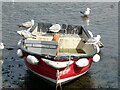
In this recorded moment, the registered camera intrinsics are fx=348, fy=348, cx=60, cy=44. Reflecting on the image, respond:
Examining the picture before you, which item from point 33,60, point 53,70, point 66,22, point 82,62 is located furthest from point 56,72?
point 66,22

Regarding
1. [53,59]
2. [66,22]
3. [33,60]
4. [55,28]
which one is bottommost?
[33,60]

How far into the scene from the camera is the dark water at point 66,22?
18750 millimetres

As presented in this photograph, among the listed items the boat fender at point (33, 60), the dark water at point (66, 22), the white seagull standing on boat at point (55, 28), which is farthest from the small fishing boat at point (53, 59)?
the white seagull standing on boat at point (55, 28)

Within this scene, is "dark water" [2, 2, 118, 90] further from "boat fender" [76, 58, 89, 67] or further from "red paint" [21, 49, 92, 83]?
"boat fender" [76, 58, 89, 67]

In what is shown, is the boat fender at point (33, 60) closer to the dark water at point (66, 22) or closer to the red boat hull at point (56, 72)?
the red boat hull at point (56, 72)

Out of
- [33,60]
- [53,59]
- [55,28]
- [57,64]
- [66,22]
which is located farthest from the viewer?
[66,22]

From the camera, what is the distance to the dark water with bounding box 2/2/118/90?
1875 cm

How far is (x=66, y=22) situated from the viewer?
110 feet

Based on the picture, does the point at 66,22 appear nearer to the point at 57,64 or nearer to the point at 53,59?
the point at 53,59

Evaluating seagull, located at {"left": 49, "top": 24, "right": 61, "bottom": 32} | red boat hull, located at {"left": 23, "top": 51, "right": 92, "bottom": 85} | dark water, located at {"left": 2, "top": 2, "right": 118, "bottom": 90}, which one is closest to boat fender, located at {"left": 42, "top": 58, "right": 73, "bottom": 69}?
red boat hull, located at {"left": 23, "top": 51, "right": 92, "bottom": 85}

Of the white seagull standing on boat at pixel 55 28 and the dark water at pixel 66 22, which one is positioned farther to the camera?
the white seagull standing on boat at pixel 55 28

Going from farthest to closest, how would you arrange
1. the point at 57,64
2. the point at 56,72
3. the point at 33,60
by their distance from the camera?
the point at 33,60
the point at 56,72
the point at 57,64

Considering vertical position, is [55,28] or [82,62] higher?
[55,28]

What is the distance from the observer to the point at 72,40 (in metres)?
21.5
